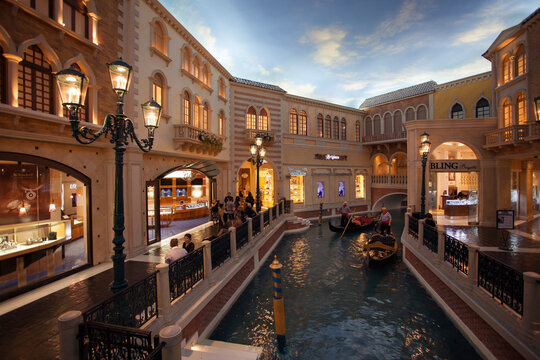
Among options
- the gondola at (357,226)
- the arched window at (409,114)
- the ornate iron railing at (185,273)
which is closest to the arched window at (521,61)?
the arched window at (409,114)

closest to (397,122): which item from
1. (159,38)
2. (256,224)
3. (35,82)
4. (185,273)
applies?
(256,224)

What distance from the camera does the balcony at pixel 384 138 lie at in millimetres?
19672

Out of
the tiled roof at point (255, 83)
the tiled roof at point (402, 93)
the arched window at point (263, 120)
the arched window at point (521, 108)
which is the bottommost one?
the arched window at point (521, 108)

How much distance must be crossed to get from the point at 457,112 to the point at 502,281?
655 inches

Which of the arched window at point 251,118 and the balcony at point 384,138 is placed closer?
the arched window at point 251,118

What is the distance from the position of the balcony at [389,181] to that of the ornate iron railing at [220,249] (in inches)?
657

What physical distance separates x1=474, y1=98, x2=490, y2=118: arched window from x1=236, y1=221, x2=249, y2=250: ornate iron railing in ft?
54.3

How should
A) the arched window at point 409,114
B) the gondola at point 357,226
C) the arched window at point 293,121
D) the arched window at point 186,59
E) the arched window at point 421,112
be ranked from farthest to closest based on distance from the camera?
the arched window at point 409,114, the arched window at point 421,112, the arched window at point 293,121, the gondola at point 357,226, the arched window at point 186,59

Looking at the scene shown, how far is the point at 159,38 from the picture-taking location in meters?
9.28

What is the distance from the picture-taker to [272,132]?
55.9ft

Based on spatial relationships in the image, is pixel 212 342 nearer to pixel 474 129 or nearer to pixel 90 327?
pixel 90 327

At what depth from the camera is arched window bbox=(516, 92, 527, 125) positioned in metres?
10.8

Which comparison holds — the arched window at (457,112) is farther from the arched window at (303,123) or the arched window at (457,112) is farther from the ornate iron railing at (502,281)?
the ornate iron railing at (502,281)

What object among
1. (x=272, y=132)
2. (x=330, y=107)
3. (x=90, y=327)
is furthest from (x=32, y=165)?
(x=330, y=107)
